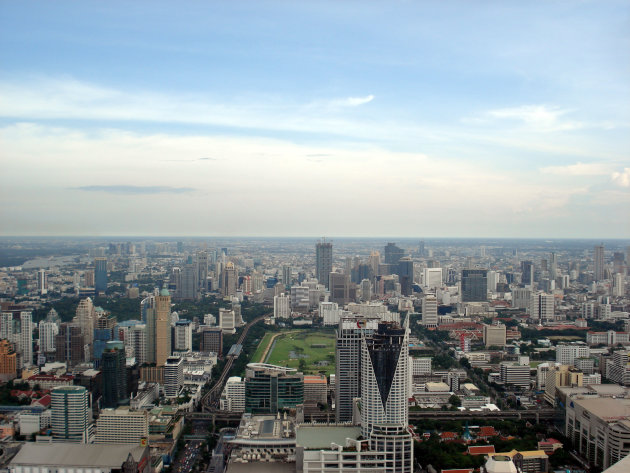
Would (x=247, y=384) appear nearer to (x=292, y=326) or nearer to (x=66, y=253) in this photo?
(x=66, y=253)

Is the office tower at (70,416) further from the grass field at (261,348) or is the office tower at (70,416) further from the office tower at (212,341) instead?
the office tower at (212,341)

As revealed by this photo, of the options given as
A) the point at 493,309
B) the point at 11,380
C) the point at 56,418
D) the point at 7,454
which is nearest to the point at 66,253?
the point at 11,380

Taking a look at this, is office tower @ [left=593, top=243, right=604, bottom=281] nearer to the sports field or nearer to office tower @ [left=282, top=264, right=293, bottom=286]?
the sports field

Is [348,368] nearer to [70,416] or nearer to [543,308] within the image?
[70,416]

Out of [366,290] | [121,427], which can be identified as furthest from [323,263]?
[121,427]

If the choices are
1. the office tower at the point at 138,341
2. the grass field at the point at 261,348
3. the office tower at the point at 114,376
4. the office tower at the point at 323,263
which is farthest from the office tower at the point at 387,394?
the office tower at the point at 323,263

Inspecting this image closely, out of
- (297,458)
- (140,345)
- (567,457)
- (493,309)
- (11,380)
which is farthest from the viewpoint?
(493,309)

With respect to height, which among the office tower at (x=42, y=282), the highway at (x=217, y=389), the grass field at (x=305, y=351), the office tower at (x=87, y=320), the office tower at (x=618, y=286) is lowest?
the highway at (x=217, y=389)
